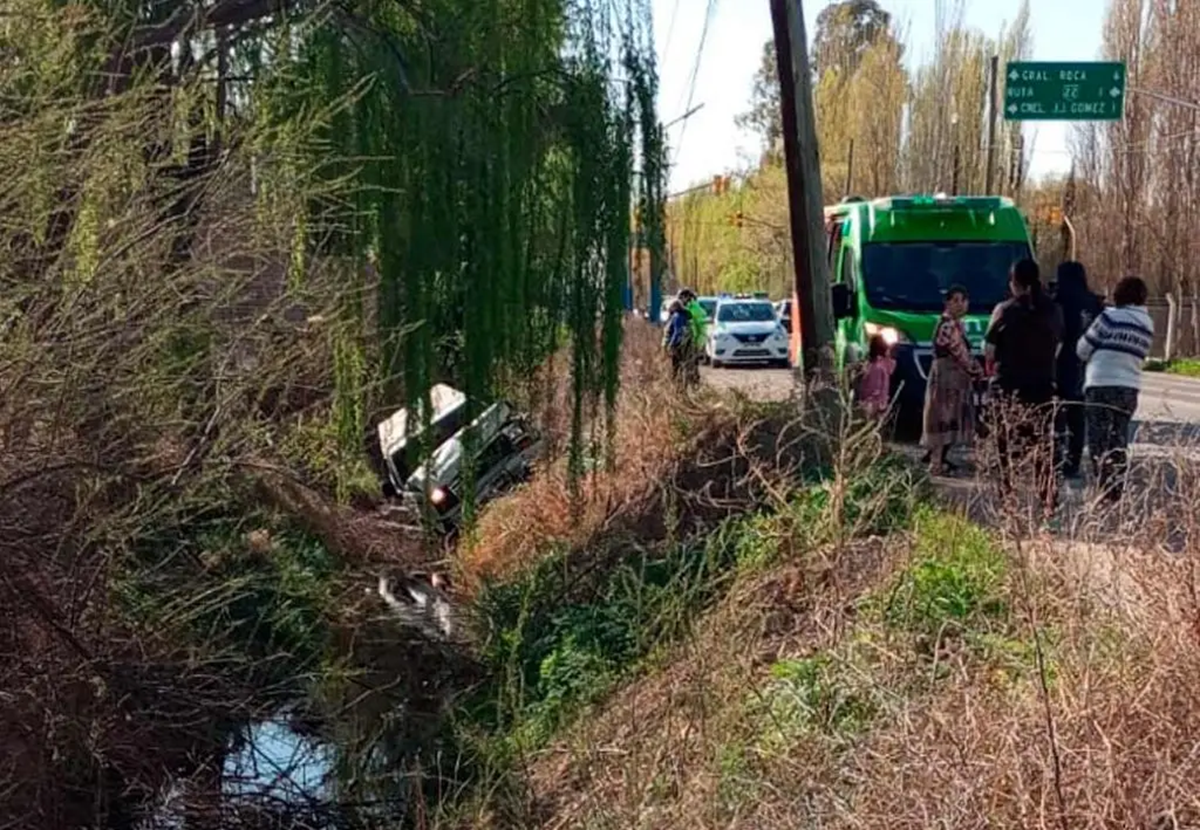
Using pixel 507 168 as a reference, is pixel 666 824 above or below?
below

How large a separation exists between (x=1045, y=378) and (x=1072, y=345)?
180 cm

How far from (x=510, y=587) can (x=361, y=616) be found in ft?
4.31

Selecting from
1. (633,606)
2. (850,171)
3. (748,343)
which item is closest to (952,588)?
(633,606)

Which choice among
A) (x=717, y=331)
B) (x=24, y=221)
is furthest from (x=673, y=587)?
(x=717, y=331)

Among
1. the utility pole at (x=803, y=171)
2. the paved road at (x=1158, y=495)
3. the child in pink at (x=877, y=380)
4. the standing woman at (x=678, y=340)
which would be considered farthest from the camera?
the standing woman at (x=678, y=340)

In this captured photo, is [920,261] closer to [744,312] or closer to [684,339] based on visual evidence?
[684,339]

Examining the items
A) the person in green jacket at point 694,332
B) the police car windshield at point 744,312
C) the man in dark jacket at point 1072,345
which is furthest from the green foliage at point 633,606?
the police car windshield at point 744,312

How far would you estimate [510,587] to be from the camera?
11344 millimetres

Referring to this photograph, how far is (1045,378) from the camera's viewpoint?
379 inches

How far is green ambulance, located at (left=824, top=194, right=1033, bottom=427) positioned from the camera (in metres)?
14.5

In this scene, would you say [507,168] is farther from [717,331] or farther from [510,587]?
[717,331]

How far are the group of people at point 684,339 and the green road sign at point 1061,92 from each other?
11.4 m

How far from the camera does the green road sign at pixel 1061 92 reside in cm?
2542

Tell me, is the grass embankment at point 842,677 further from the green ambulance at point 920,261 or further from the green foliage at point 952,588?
the green ambulance at point 920,261
